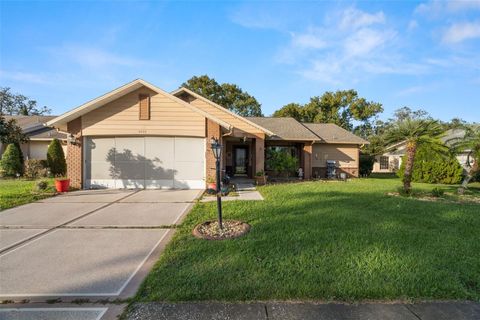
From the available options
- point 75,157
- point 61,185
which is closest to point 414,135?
point 75,157

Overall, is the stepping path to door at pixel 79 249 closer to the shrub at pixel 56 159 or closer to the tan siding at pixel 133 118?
the tan siding at pixel 133 118

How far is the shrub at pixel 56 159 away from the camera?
15.5 m

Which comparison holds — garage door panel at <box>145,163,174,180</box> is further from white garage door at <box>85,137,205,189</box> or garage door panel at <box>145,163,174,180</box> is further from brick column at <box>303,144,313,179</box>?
brick column at <box>303,144,313,179</box>

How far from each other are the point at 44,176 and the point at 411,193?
20.3 meters

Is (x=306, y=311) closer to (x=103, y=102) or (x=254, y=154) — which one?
(x=103, y=102)

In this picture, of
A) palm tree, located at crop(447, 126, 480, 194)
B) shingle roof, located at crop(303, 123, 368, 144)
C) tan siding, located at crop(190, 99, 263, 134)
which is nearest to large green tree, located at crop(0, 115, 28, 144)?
tan siding, located at crop(190, 99, 263, 134)

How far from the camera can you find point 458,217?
6.60 meters

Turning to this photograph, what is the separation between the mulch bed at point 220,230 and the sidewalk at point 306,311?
2.09 m

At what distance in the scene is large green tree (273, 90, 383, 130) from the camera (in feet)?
115

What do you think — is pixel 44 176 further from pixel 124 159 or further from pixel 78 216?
pixel 78 216

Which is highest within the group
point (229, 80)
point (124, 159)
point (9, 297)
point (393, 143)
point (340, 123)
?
point (229, 80)

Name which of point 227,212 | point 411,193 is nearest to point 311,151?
point 411,193

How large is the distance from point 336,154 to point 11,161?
2159cm

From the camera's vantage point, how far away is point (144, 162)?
37.0 ft
